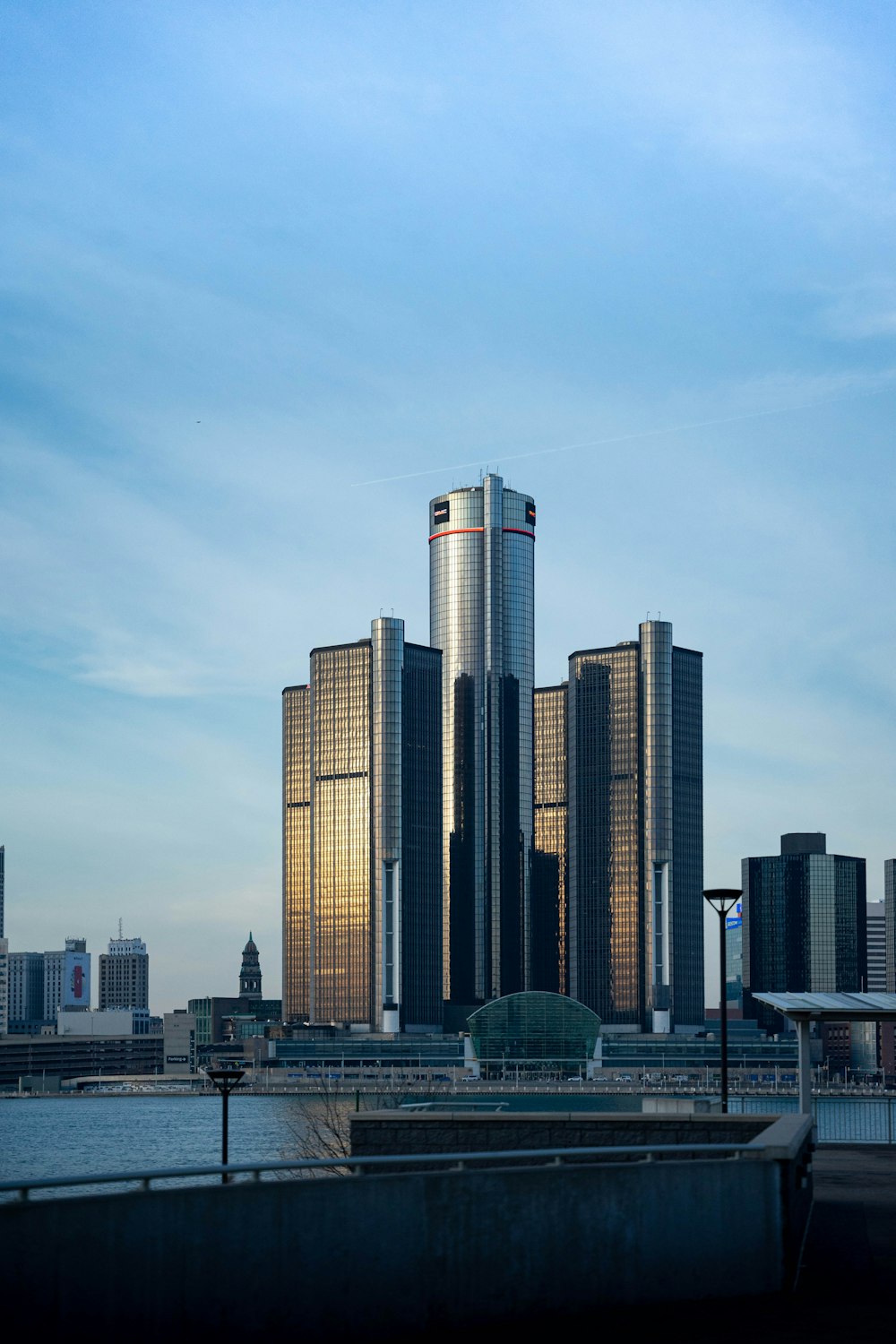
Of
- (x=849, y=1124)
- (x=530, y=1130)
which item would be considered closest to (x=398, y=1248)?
(x=530, y=1130)

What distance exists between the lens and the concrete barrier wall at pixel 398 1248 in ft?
41.9

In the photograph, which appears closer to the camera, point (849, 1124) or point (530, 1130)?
point (530, 1130)

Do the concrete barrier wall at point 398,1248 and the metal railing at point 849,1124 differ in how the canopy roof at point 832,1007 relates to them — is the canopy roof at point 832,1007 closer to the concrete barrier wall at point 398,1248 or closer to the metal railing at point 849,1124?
the metal railing at point 849,1124

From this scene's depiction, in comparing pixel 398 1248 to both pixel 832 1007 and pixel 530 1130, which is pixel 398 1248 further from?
pixel 832 1007

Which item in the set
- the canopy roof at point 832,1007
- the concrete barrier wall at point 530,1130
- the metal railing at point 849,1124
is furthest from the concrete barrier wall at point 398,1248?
the canopy roof at point 832,1007

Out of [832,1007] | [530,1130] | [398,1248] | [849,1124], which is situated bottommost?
[849,1124]

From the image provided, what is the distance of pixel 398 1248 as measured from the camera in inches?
565

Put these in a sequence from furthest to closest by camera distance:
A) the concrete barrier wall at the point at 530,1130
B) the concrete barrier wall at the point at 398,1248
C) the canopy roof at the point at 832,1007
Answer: the canopy roof at the point at 832,1007
the concrete barrier wall at the point at 530,1130
the concrete barrier wall at the point at 398,1248

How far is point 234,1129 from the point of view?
187000mm

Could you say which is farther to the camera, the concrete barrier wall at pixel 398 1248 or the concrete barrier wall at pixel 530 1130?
the concrete barrier wall at pixel 530 1130

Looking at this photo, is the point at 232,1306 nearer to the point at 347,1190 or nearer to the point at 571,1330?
the point at 347,1190

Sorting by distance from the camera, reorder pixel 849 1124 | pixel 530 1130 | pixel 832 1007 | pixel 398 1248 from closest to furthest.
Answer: pixel 398 1248 < pixel 530 1130 < pixel 832 1007 < pixel 849 1124

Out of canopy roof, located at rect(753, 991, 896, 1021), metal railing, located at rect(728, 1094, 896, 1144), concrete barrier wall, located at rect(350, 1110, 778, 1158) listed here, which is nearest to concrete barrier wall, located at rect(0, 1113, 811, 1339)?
metal railing, located at rect(728, 1094, 896, 1144)

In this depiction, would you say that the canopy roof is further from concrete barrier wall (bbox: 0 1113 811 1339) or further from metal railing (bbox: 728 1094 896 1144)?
concrete barrier wall (bbox: 0 1113 811 1339)
